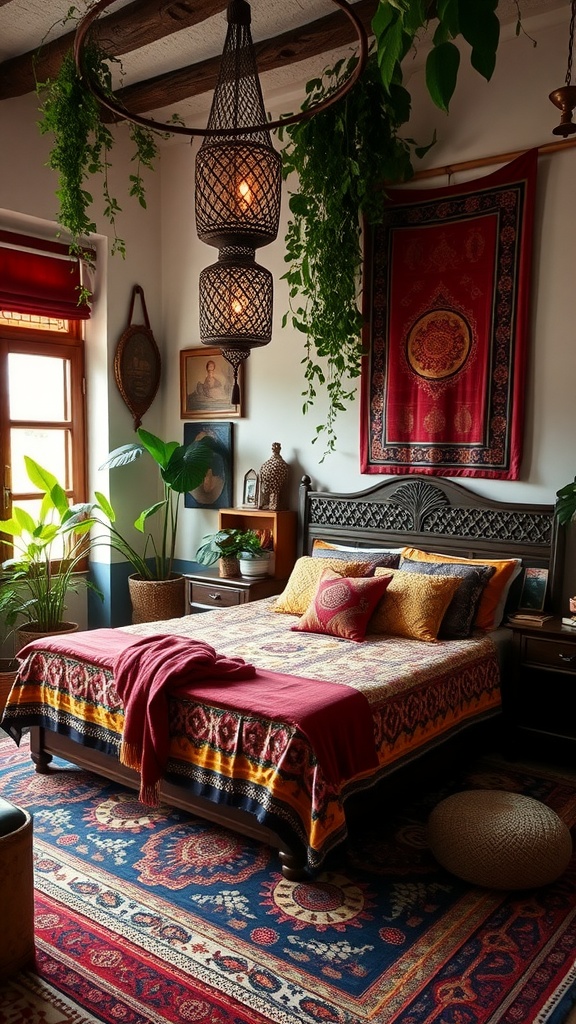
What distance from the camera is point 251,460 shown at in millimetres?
5145

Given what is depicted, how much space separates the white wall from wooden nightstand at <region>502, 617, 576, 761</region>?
2.58 ft

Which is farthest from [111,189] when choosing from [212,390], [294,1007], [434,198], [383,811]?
[294,1007]

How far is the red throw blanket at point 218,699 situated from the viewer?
2562mm

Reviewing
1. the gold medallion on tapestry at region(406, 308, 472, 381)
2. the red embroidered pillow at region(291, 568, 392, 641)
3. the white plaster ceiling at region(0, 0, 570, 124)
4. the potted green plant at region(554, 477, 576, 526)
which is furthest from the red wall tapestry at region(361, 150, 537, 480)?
the red embroidered pillow at region(291, 568, 392, 641)

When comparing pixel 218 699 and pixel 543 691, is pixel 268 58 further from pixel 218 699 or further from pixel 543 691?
pixel 543 691

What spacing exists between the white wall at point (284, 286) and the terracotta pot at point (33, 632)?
113 centimetres

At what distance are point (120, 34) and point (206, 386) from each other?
7.02 ft

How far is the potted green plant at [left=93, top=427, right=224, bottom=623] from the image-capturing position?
4.92 metres

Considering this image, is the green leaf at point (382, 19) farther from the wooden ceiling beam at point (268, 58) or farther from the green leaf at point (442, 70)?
the wooden ceiling beam at point (268, 58)

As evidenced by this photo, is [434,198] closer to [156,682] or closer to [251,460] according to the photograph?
[251,460]

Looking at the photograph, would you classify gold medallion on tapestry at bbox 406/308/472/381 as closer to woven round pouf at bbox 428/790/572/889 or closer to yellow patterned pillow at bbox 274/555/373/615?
yellow patterned pillow at bbox 274/555/373/615

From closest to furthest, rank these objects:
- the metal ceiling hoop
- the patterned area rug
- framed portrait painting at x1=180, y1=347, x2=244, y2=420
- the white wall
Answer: the metal ceiling hoop → the patterned area rug → the white wall → framed portrait painting at x1=180, y1=347, x2=244, y2=420

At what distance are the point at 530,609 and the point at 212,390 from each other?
2.61 m

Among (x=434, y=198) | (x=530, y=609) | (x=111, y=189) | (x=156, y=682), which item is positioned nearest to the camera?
(x=156, y=682)
